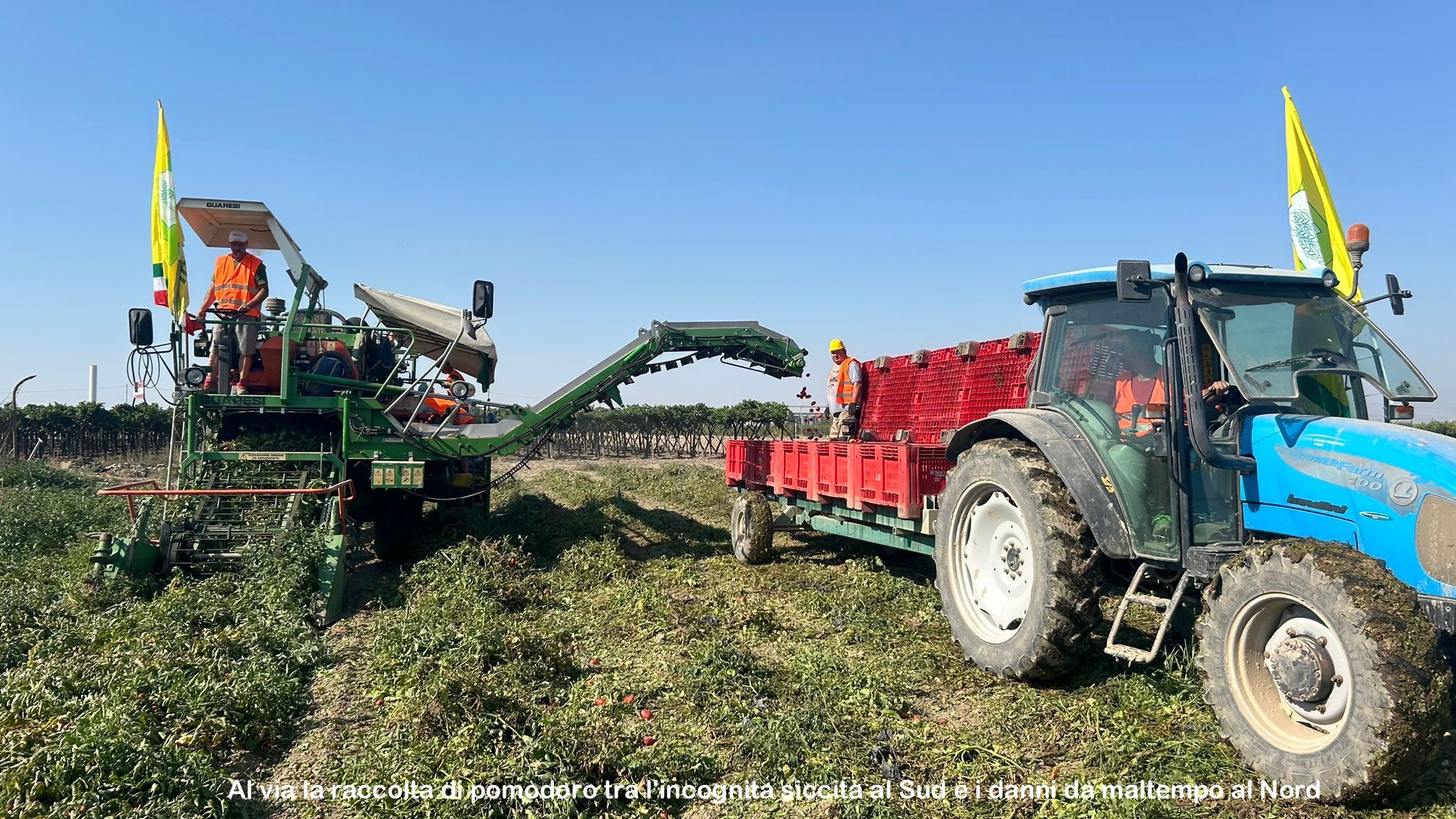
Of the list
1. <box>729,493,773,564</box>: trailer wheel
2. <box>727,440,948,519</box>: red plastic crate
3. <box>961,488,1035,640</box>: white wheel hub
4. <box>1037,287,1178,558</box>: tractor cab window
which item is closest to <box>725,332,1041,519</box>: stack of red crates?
<box>727,440,948,519</box>: red plastic crate

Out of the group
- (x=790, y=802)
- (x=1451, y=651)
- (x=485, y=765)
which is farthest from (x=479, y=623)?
(x=1451, y=651)

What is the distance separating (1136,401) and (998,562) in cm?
127

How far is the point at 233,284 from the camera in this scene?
8.62 metres

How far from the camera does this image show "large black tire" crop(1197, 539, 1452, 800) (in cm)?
264

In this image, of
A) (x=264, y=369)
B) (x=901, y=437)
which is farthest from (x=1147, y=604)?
(x=264, y=369)

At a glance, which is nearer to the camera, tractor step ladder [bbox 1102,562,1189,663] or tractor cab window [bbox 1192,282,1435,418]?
tractor step ladder [bbox 1102,562,1189,663]

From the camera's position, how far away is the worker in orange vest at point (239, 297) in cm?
852

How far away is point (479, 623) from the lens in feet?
18.8

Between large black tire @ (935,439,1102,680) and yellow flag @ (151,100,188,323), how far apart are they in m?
8.11

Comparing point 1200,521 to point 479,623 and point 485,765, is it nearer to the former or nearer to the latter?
point 485,765

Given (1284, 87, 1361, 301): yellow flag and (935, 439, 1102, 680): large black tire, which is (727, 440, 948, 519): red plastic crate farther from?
(1284, 87, 1361, 301): yellow flag

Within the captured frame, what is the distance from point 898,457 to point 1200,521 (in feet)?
8.29

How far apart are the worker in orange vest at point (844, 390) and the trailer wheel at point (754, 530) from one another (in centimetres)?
116

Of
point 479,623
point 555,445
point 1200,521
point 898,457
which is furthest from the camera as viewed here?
point 555,445
